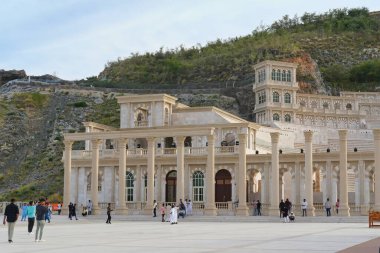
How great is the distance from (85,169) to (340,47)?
264ft

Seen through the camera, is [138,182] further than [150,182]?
Yes

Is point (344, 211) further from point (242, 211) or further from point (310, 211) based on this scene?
point (242, 211)

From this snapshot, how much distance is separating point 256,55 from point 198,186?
175ft

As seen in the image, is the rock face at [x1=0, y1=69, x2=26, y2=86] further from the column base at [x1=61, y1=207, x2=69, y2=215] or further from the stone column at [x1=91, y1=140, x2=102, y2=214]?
the stone column at [x1=91, y1=140, x2=102, y2=214]

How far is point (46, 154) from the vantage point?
8294cm

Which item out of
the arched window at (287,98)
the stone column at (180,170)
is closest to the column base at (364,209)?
the stone column at (180,170)

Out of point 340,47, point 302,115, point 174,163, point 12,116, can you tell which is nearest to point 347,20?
point 340,47

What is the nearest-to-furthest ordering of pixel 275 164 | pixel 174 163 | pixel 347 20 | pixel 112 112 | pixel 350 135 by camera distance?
pixel 275 164, pixel 174 163, pixel 350 135, pixel 112 112, pixel 347 20

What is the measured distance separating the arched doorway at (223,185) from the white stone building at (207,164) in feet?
0.30

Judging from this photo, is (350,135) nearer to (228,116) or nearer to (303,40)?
(228,116)

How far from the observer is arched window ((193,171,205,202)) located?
5841 cm

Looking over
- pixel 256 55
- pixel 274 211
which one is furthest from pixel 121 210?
pixel 256 55

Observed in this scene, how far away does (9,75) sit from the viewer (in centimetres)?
11875

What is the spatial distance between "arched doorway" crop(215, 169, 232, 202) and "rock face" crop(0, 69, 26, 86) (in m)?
70.2
